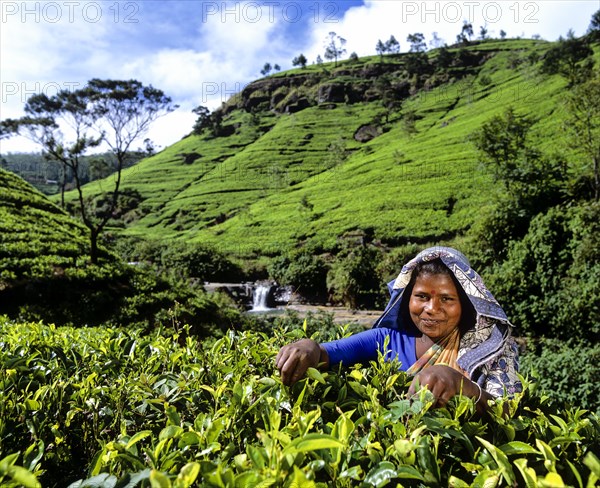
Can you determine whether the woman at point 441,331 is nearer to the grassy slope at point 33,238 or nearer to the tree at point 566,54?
the grassy slope at point 33,238

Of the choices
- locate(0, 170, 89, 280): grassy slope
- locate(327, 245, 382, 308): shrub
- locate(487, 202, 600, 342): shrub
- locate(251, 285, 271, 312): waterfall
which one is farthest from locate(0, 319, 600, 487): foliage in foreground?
locate(251, 285, 271, 312): waterfall

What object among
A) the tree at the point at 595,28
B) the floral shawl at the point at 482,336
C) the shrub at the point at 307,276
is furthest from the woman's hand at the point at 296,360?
the tree at the point at 595,28

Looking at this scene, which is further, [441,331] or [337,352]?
[441,331]

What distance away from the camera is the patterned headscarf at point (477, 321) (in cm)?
169

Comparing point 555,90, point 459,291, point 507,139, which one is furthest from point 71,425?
point 555,90

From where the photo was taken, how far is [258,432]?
1.11m

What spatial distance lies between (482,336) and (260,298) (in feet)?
61.6

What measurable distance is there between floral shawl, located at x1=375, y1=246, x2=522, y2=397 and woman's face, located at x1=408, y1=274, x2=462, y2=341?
7cm

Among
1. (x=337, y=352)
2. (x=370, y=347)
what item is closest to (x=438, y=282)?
(x=370, y=347)

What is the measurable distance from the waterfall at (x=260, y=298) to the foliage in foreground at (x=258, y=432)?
18138 millimetres

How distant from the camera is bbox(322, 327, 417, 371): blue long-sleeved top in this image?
1823 millimetres

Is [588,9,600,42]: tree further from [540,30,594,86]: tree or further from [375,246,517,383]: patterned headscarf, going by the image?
[375,246,517,383]: patterned headscarf

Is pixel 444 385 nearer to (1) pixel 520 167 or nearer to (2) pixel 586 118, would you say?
(1) pixel 520 167

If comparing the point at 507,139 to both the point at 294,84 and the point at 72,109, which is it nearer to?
the point at 72,109
